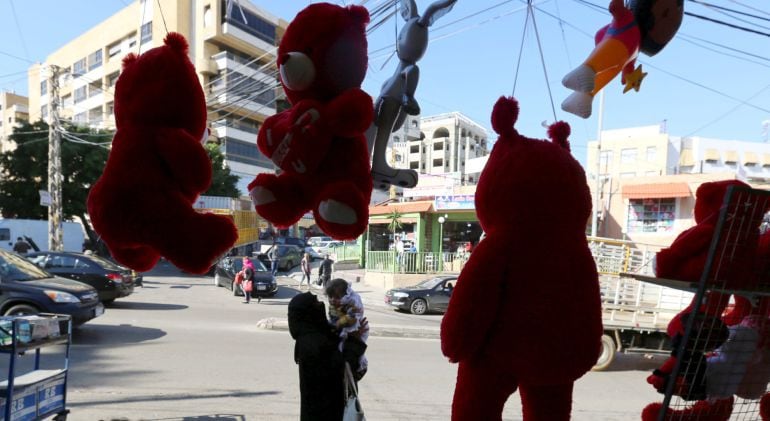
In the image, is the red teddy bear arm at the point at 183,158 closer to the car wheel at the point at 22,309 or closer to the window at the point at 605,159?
the car wheel at the point at 22,309

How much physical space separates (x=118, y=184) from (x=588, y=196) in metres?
1.68

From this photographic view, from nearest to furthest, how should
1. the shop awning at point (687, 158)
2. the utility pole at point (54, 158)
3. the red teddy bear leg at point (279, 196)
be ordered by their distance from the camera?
1. the red teddy bear leg at point (279, 196)
2. the utility pole at point (54, 158)
3. the shop awning at point (687, 158)

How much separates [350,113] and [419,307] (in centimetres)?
1146

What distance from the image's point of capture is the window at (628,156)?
30.3 m

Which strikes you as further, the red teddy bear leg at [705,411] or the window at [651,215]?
the window at [651,215]

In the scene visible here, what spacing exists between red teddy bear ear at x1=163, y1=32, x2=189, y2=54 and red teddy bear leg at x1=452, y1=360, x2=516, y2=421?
1567 millimetres

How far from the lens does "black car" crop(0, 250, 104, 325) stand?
6.71 m

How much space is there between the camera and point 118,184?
152 cm

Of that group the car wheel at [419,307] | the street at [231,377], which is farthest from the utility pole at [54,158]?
the car wheel at [419,307]

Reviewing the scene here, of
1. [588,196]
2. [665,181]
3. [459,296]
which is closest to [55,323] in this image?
[459,296]

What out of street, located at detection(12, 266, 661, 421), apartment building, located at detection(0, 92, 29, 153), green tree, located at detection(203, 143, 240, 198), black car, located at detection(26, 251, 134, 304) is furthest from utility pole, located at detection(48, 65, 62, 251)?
apartment building, located at detection(0, 92, 29, 153)

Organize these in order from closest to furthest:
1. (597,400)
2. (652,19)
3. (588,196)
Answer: (588,196), (652,19), (597,400)

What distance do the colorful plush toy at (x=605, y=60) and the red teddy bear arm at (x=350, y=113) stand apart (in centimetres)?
91

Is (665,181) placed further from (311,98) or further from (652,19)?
(311,98)
